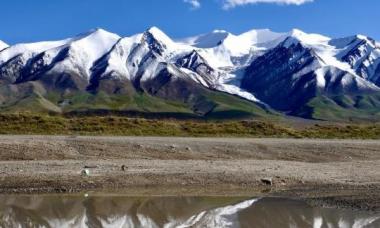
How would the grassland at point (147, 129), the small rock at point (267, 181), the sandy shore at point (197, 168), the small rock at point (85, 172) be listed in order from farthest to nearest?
1. the grassland at point (147, 129)
2. the small rock at point (85, 172)
3. the small rock at point (267, 181)
4. the sandy shore at point (197, 168)

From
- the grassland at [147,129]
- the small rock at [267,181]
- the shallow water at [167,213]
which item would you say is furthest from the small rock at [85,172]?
the grassland at [147,129]

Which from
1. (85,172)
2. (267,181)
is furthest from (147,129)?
(267,181)

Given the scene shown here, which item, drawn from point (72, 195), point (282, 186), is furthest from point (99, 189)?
point (282, 186)

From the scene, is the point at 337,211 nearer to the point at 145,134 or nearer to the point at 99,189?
the point at 99,189

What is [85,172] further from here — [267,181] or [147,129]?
[147,129]

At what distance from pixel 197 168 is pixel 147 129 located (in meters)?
19.3

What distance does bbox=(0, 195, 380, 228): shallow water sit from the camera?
17734mm

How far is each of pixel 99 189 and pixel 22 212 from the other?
503 cm

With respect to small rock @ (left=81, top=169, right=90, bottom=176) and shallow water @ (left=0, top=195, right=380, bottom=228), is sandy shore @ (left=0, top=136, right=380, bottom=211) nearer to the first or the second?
small rock @ (left=81, top=169, right=90, bottom=176)

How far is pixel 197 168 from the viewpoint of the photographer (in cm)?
2941

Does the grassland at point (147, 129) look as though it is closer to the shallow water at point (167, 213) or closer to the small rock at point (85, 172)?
the small rock at point (85, 172)

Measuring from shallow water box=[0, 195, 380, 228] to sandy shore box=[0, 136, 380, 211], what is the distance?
4.63ft

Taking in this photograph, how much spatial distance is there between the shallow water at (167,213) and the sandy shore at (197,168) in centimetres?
141

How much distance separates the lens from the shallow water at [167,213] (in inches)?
698
